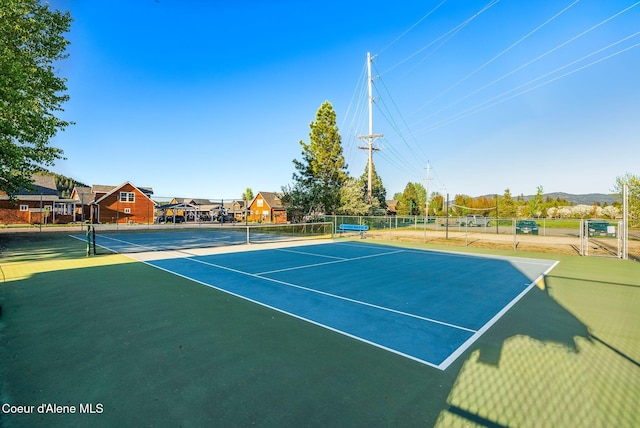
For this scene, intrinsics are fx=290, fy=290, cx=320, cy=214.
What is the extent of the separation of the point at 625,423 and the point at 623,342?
2.58 metres

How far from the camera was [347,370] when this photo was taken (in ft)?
11.7

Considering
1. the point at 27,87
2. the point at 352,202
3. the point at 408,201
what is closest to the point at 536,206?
the point at 408,201

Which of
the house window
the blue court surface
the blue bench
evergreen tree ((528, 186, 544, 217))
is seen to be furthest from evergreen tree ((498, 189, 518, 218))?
the house window

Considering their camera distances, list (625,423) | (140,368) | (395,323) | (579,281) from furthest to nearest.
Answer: (579,281) → (395,323) → (140,368) → (625,423)

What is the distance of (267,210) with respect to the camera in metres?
56.3

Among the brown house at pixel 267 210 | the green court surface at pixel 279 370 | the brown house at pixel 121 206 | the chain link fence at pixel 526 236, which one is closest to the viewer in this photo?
the green court surface at pixel 279 370

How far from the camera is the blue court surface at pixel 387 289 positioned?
474 centimetres

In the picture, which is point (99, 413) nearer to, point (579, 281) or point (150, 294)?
point (150, 294)

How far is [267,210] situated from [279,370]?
5372cm

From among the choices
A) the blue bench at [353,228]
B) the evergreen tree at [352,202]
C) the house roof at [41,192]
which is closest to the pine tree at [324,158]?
the evergreen tree at [352,202]

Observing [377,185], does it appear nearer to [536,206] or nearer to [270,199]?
[270,199]

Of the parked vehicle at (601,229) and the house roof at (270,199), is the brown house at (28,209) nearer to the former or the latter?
the house roof at (270,199)

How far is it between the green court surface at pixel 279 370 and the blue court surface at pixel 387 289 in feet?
1.28

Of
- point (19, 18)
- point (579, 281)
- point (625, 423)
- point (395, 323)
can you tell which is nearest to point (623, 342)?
point (625, 423)
